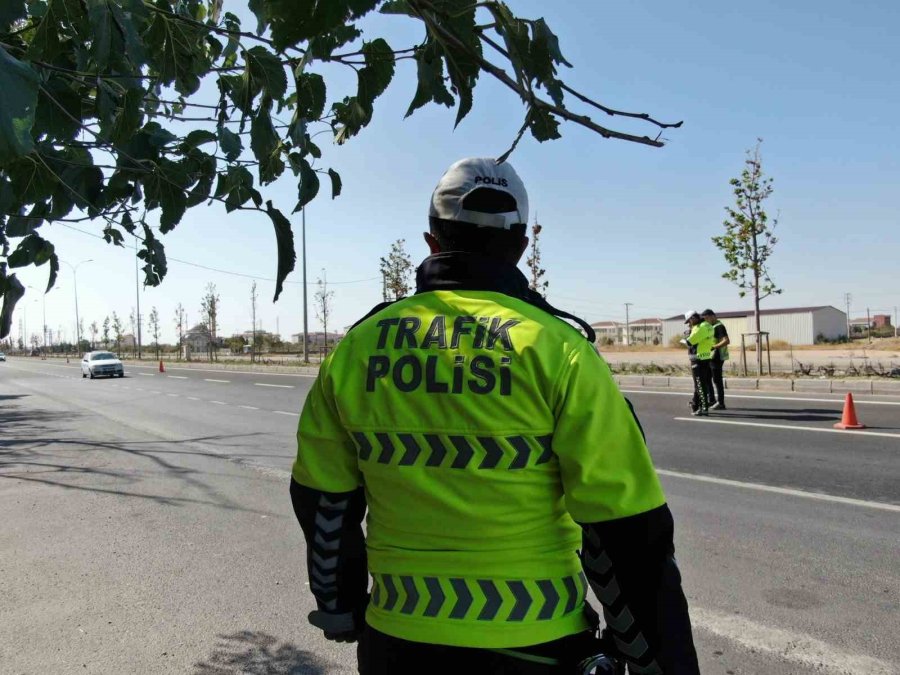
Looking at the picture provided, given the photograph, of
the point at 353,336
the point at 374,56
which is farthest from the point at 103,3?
the point at 353,336

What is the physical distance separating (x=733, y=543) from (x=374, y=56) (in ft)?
13.4

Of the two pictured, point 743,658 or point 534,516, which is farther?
point 743,658

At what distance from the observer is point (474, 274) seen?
1.41 metres

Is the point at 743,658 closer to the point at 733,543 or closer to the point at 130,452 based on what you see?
the point at 733,543

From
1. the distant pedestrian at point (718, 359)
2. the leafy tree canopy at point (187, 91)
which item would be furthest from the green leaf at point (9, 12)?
the distant pedestrian at point (718, 359)

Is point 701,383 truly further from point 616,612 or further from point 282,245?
point 282,245

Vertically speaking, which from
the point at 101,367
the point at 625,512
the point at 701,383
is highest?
the point at 625,512

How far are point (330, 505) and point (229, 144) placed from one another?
1063 mm

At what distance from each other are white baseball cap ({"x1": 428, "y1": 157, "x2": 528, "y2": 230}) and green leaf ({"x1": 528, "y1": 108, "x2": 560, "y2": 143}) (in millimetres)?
155

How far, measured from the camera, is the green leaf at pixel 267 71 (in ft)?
4.41

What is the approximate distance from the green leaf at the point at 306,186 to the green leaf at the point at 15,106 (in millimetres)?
1107

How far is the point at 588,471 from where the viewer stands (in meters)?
1.20

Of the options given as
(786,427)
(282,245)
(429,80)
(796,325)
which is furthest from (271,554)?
(796,325)

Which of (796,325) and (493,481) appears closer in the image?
(493,481)
